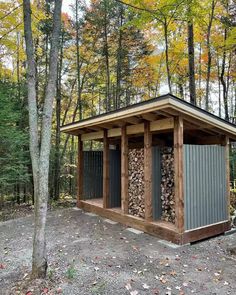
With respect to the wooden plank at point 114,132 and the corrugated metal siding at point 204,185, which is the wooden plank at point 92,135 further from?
the corrugated metal siding at point 204,185

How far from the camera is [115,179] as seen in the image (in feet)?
23.5

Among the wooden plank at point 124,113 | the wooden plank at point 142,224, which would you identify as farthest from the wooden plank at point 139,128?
the wooden plank at point 142,224

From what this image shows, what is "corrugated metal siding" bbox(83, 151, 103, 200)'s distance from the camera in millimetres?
8344

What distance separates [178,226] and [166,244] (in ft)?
1.36

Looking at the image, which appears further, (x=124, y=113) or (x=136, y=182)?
(x=136, y=182)

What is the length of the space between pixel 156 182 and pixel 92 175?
132 inches

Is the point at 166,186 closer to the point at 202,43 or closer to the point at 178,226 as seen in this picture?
the point at 178,226

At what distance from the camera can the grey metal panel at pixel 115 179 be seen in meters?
7.05

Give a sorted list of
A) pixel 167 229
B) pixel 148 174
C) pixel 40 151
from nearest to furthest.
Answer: pixel 40 151 < pixel 167 229 < pixel 148 174

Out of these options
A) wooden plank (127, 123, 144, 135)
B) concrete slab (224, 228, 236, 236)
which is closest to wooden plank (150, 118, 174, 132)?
wooden plank (127, 123, 144, 135)

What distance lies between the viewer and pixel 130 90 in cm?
1284

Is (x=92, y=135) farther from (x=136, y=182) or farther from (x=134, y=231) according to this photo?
(x=134, y=231)

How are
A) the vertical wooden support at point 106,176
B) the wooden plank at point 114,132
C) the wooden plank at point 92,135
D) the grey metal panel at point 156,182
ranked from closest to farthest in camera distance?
the grey metal panel at point 156,182, the wooden plank at point 114,132, the vertical wooden support at point 106,176, the wooden plank at point 92,135

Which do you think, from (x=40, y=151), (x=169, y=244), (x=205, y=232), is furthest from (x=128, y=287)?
(x=205, y=232)
